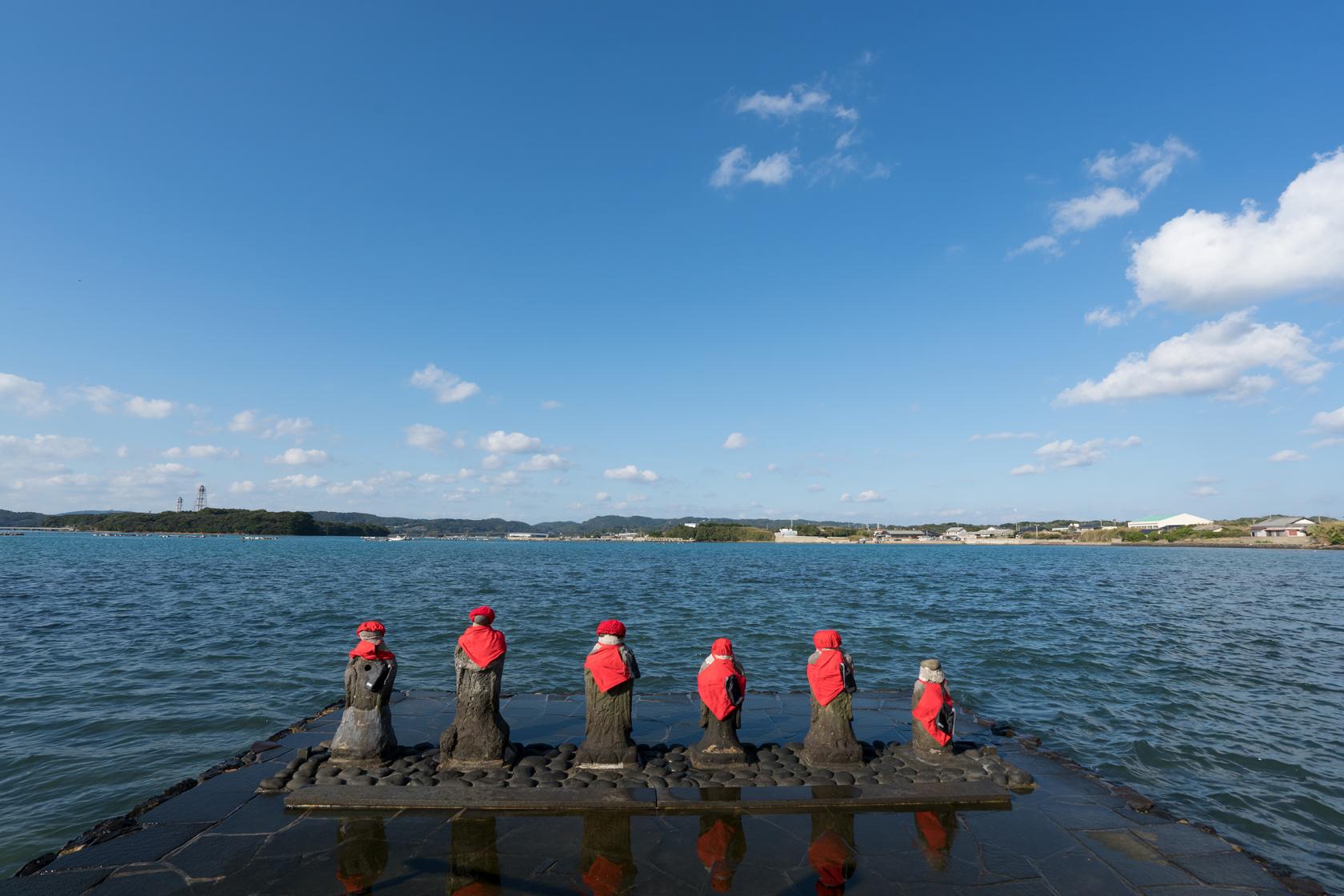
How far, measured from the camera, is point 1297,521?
499ft

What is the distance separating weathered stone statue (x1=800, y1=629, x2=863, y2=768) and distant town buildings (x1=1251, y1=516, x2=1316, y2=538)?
18698cm

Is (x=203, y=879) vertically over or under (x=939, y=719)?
under

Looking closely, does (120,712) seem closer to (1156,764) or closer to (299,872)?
(299,872)

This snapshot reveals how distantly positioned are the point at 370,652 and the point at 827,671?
5908 millimetres

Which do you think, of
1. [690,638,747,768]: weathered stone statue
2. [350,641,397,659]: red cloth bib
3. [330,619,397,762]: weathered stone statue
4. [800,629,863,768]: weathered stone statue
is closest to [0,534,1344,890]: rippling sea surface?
[330,619,397,762]: weathered stone statue

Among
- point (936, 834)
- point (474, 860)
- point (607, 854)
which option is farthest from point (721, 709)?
point (474, 860)

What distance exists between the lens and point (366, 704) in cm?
817

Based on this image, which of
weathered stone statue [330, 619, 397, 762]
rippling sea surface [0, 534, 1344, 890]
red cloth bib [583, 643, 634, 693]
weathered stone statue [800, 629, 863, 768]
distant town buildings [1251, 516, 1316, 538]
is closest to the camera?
red cloth bib [583, 643, 634, 693]

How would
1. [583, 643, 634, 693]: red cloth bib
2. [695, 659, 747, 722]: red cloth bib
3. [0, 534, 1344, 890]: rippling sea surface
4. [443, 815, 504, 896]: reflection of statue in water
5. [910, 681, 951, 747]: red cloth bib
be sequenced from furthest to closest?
1. [0, 534, 1344, 890]: rippling sea surface
2. [910, 681, 951, 747]: red cloth bib
3. [695, 659, 747, 722]: red cloth bib
4. [583, 643, 634, 693]: red cloth bib
5. [443, 815, 504, 896]: reflection of statue in water

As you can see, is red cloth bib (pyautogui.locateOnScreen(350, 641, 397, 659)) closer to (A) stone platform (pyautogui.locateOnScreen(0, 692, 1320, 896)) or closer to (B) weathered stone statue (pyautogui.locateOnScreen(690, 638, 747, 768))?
(A) stone platform (pyautogui.locateOnScreen(0, 692, 1320, 896))

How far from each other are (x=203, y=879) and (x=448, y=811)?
7.26 feet

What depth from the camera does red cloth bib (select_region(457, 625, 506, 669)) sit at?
26.5 ft

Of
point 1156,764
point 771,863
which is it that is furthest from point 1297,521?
point 771,863

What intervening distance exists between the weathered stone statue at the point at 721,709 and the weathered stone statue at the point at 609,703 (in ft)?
3.02
